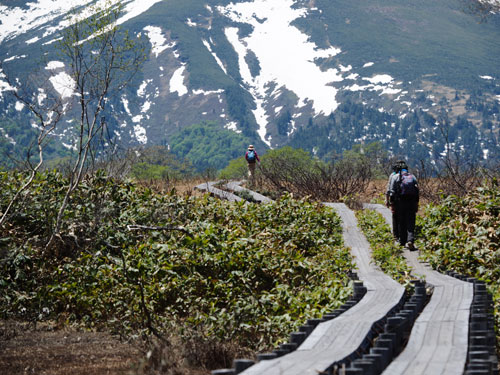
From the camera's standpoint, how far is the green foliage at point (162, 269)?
9.48 m

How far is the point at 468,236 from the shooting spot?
497 inches

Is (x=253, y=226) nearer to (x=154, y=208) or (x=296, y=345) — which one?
(x=154, y=208)

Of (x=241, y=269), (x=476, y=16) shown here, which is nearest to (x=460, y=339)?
(x=241, y=269)

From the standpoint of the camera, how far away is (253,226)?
15188 mm

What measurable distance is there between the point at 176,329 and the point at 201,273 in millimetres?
2481

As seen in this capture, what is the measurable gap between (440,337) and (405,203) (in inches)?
316

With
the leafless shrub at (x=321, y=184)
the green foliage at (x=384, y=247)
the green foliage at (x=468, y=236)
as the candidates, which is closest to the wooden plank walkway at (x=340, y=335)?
the green foliage at (x=384, y=247)

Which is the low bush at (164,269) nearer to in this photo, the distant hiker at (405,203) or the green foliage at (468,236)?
the distant hiker at (405,203)

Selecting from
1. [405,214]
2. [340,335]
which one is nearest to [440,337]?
[340,335]

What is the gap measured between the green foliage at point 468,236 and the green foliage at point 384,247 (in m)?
0.61

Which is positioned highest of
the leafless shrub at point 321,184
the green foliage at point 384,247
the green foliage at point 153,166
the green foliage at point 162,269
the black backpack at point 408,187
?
the green foliage at point 162,269

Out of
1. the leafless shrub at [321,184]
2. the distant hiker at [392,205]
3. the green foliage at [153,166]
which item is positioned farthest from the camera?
the green foliage at [153,166]

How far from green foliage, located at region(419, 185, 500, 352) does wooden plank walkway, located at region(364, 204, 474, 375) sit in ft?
3.59

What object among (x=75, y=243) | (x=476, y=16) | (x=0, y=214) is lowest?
(x=476, y=16)
